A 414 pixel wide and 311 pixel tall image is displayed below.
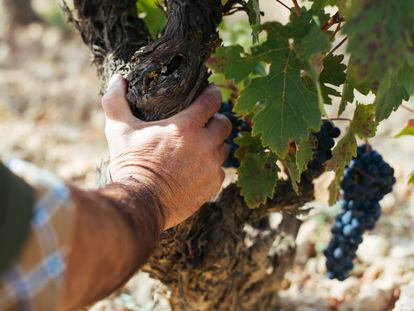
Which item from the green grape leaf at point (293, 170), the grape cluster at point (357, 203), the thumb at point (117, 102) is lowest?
the grape cluster at point (357, 203)

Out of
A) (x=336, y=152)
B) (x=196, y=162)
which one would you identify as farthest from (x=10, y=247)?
(x=336, y=152)

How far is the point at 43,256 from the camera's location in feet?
2.94

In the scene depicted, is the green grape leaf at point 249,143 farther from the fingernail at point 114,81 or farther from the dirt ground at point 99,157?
the dirt ground at point 99,157

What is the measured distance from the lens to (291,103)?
1.44m

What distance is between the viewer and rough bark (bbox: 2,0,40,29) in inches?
266

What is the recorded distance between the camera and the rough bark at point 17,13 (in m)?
6.75

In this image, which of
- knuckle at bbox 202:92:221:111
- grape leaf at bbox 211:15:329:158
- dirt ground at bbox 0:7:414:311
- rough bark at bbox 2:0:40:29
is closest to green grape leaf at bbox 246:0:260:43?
grape leaf at bbox 211:15:329:158

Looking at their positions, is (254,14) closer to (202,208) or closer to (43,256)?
(202,208)

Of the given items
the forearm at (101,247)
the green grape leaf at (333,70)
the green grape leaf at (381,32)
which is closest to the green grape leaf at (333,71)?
the green grape leaf at (333,70)

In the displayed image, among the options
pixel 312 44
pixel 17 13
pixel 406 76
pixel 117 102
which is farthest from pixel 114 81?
pixel 17 13

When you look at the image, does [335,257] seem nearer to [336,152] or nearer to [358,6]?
[336,152]

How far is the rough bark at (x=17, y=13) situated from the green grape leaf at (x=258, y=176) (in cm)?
558

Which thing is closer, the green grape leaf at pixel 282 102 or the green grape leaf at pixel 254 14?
the green grape leaf at pixel 282 102

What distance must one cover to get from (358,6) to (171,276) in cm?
112
